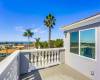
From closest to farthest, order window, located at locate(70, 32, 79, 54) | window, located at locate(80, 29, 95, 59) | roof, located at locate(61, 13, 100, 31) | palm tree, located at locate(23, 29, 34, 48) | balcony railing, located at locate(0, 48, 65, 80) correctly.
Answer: roof, located at locate(61, 13, 100, 31), window, located at locate(80, 29, 95, 59), balcony railing, located at locate(0, 48, 65, 80), window, located at locate(70, 32, 79, 54), palm tree, located at locate(23, 29, 34, 48)

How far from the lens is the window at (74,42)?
765cm

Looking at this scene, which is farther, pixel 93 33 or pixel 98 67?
pixel 93 33

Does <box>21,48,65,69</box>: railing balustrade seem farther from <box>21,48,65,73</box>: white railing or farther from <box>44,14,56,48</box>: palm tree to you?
<box>44,14,56,48</box>: palm tree

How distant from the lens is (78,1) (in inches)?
692

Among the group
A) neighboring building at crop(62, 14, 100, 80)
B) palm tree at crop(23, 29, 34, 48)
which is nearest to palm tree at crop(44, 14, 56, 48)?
neighboring building at crop(62, 14, 100, 80)

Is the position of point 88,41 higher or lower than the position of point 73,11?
lower

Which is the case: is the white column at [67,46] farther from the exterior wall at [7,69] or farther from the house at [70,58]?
the exterior wall at [7,69]

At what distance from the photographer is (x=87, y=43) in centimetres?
651

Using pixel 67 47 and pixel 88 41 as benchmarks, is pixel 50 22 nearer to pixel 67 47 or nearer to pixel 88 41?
pixel 67 47

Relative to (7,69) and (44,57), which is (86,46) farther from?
(7,69)

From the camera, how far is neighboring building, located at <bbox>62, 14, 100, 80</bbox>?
18.3ft

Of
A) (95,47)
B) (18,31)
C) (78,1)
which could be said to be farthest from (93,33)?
(18,31)

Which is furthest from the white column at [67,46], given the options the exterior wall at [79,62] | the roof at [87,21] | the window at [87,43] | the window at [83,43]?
the window at [87,43]

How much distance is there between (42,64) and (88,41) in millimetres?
3070
